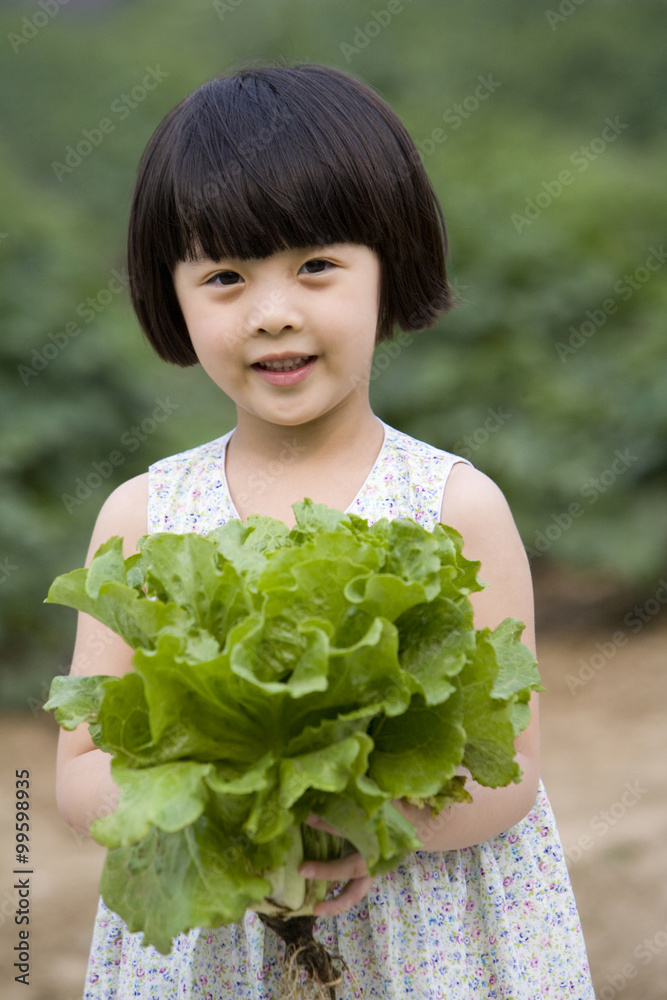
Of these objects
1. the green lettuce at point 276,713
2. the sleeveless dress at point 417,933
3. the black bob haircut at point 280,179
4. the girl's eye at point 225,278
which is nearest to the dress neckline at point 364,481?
the sleeveless dress at point 417,933

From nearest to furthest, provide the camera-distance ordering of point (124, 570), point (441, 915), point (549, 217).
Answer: point (124, 570)
point (441, 915)
point (549, 217)

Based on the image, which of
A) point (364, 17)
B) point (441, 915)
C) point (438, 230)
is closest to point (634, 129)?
point (364, 17)

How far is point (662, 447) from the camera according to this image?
5.37 m

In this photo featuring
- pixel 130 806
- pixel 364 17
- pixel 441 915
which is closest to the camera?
pixel 130 806

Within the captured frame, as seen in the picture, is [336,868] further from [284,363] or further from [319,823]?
[284,363]

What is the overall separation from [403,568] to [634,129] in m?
8.42

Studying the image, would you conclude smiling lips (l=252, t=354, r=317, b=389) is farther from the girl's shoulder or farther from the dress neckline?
the girl's shoulder

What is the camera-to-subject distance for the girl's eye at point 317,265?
167 cm

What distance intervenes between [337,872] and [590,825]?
3285 mm

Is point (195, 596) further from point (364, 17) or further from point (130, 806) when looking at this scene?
point (364, 17)

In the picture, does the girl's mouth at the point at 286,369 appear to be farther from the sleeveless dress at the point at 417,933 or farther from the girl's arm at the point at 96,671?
the girl's arm at the point at 96,671

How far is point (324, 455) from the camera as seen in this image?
1.91 m

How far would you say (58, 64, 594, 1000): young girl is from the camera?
1638mm

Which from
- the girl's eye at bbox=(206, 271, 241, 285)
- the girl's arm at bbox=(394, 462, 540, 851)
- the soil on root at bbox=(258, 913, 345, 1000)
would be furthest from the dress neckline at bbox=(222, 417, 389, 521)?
the soil on root at bbox=(258, 913, 345, 1000)
